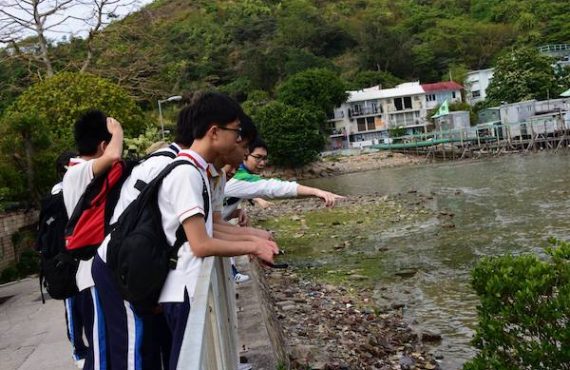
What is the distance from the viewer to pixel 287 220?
1894 cm

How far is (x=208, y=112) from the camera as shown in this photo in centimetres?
234

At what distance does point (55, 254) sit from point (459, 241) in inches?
456

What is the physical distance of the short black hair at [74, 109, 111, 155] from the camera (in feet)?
9.94

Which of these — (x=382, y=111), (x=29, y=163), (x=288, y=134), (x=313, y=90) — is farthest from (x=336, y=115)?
(x=29, y=163)

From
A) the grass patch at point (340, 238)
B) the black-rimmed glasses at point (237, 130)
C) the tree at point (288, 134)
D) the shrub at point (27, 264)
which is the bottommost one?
the grass patch at point (340, 238)

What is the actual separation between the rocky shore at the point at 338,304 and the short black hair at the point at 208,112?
3.12 metres

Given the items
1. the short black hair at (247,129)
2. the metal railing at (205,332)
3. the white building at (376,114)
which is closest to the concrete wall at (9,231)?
the short black hair at (247,129)

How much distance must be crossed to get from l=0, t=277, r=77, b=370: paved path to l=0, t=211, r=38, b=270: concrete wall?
1.66 m

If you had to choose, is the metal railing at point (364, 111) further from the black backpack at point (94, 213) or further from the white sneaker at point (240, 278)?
the black backpack at point (94, 213)

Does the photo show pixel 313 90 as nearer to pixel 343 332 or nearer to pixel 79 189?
pixel 343 332

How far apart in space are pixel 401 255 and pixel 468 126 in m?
42.0

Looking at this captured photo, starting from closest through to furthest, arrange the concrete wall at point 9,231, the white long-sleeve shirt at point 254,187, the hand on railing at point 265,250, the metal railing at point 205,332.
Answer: the metal railing at point 205,332 → the hand on railing at point 265,250 → the white long-sleeve shirt at point 254,187 → the concrete wall at point 9,231

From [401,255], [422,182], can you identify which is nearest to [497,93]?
[422,182]

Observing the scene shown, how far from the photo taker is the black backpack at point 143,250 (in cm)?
207
